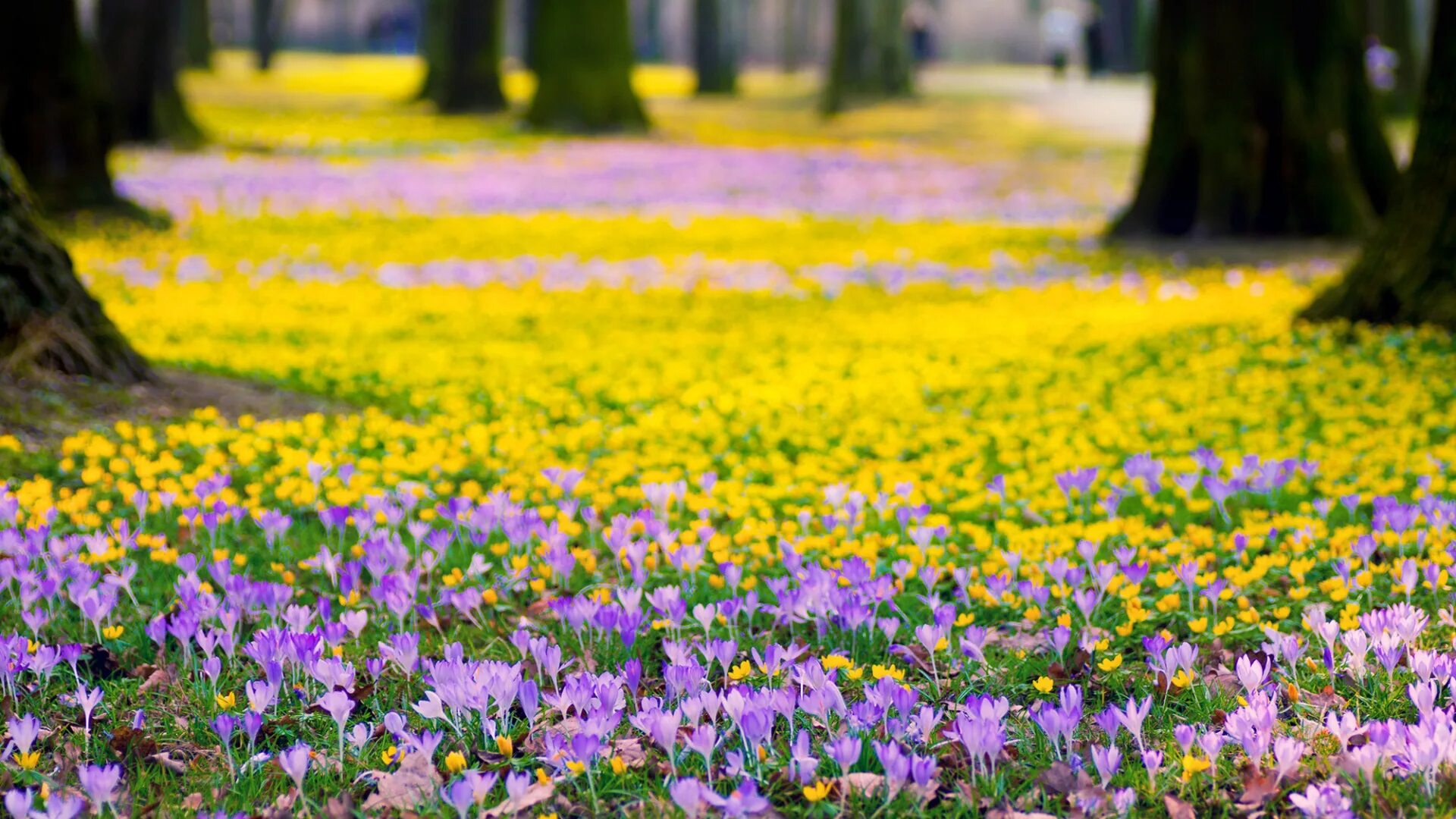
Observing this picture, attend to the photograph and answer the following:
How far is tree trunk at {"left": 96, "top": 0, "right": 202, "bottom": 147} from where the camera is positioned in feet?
71.3

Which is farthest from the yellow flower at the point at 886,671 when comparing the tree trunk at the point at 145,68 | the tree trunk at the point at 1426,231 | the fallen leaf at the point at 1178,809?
the tree trunk at the point at 145,68

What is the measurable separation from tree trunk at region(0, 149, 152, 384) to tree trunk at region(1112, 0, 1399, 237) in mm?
9843

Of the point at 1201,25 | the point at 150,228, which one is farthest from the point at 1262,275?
the point at 150,228

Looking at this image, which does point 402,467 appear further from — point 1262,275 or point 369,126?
point 369,126

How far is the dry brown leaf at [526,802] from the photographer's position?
2805 mm

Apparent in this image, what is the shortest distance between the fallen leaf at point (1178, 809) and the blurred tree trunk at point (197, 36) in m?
47.0

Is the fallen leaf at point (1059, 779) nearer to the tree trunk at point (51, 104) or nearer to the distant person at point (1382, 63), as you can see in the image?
the tree trunk at point (51, 104)

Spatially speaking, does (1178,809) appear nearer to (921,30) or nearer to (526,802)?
(526,802)

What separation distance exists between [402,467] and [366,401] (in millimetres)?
1709

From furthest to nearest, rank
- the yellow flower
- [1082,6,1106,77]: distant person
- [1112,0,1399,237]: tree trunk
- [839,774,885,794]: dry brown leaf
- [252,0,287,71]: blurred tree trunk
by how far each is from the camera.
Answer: [1082,6,1106,77]: distant person < [252,0,287,71]: blurred tree trunk < [1112,0,1399,237]: tree trunk < the yellow flower < [839,774,885,794]: dry brown leaf

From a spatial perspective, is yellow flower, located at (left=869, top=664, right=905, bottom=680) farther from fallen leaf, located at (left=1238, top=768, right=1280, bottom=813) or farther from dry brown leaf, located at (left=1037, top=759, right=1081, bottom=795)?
fallen leaf, located at (left=1238, top=768, right=1280, bottom=813)

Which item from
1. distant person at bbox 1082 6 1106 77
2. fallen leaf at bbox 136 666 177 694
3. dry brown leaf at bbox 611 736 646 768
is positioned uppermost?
distant person at bbox 1082 6 1106 77

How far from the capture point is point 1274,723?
3111mm

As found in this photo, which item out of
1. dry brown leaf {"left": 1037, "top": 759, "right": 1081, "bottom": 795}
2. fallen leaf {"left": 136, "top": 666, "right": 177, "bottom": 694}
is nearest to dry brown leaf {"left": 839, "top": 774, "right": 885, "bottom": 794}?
dry brown leaf {"left": 1037, "top": 759, "right": 1081, "bottom": 795}
